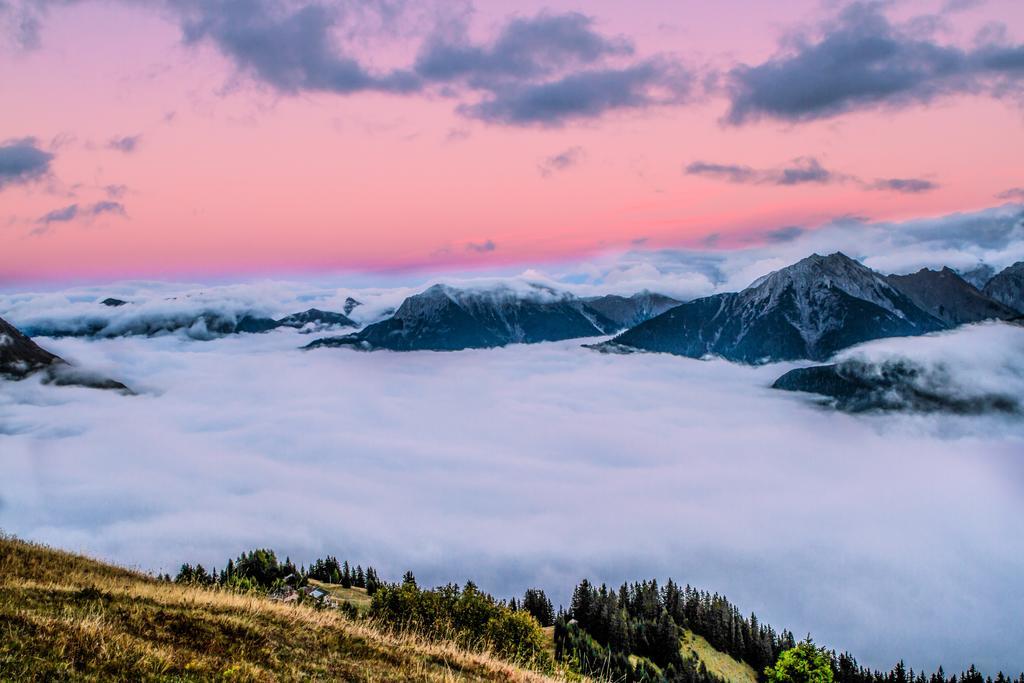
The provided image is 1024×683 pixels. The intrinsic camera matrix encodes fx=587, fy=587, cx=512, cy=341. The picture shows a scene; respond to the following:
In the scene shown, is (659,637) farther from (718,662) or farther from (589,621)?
(718,662)

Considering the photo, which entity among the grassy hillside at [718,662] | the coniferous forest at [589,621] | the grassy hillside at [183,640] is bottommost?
the grassy hillside at [718,662]

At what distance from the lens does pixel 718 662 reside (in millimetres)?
150625

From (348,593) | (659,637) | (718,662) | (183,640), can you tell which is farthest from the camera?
(718,662)

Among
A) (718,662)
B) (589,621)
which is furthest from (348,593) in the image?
(718,662)

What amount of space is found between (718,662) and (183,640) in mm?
167133

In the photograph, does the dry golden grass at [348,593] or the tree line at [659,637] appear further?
the dry golden grass at [348,593]

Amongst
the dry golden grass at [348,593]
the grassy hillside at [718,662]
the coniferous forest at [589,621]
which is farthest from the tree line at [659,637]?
the dry golden grass at [348,593]

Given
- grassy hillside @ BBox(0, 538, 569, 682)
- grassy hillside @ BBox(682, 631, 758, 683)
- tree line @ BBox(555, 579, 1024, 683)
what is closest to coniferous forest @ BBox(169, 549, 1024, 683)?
tree line @ BBox(555, 579, 1024, 683)

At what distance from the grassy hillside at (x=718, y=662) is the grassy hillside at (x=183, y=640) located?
145936mm

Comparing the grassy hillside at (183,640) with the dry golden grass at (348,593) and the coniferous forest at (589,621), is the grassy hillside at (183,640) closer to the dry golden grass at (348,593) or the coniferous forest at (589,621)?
the coniferous forest at (589,621)

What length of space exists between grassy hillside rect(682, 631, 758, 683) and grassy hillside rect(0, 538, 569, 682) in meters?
146

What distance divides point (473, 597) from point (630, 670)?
51.1m

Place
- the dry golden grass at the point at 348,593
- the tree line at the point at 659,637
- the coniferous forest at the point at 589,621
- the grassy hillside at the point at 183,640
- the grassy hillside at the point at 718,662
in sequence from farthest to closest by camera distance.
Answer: the grassy hillside at the point at 718,662
the dry golden grass at the point at 348,593
the tree line at the point at 659,637
the coniferous forest at the point at 589,621
the grassy hillside at the point at 183,640

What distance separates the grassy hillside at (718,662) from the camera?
472ft
